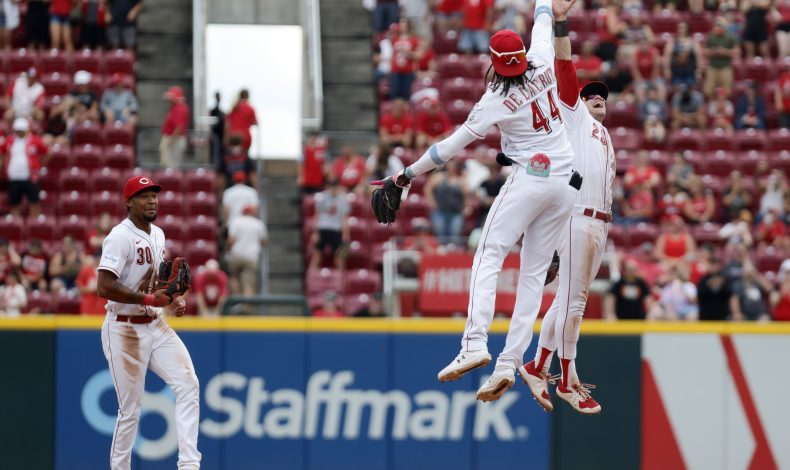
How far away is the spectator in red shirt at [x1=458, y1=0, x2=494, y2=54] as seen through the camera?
23.6m

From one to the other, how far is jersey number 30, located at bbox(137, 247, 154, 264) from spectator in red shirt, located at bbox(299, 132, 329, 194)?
938cm

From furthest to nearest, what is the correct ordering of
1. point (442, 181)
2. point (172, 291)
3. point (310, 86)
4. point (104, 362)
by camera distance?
1. point (310, 86)
2. point (442, 181)
3. point (104, 362)
4. point (172, 291)

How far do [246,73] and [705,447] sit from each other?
13466mm

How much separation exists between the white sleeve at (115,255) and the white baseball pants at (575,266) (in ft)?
11.1

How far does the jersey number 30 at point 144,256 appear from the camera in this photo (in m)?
12.1

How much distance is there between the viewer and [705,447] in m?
15.1

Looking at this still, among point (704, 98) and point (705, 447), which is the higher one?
point (704, 98)

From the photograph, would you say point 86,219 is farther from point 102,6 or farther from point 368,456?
point 368,456

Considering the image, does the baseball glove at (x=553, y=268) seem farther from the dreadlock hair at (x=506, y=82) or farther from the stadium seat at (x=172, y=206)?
the stadium seat at (x=172, y=206)

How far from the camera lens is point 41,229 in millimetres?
20469

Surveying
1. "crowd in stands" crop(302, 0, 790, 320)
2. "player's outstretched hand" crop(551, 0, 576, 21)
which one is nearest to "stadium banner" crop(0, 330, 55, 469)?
"crowd in stands" crop(302, 0, 790, 320)

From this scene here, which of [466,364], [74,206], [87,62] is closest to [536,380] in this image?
[466,364]

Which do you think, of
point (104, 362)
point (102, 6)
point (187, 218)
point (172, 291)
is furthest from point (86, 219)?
point (172, 291)

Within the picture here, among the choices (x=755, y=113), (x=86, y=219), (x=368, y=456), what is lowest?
(x=368, y=456)
